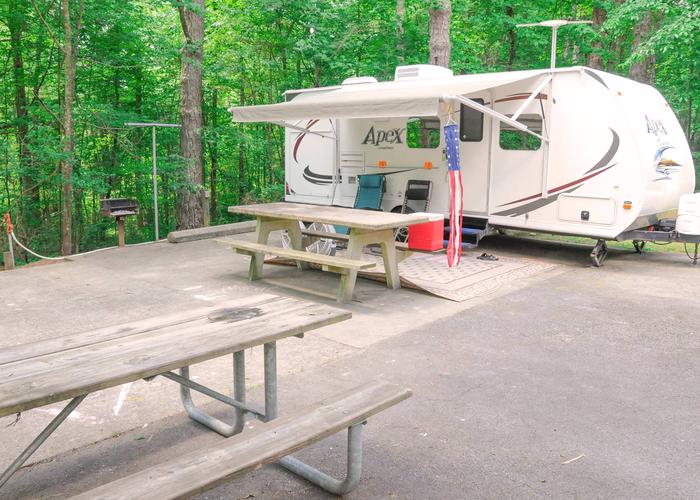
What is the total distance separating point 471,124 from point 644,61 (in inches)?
269

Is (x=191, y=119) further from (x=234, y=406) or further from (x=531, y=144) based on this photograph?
(x=234, y=406)

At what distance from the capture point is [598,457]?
3.24 m

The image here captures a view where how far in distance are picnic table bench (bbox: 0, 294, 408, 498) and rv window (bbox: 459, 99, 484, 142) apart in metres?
6.51

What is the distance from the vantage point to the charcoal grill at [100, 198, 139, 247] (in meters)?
9.57

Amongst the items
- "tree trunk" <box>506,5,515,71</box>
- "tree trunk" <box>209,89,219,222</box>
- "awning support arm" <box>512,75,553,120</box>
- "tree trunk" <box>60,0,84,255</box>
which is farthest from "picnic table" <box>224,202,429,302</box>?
"tree trunk" <box>506,5,515,71</box>

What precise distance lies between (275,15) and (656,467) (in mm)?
12151

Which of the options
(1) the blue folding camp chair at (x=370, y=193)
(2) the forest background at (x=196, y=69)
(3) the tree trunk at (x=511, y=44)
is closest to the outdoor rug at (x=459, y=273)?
(1) the blue folding camp chair at (x=370, y=193)

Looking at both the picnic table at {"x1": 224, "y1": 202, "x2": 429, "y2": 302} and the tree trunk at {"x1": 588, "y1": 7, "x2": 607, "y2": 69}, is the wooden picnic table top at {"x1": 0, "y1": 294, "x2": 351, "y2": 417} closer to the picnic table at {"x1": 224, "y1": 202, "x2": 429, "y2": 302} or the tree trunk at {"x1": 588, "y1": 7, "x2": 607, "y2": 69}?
the picnic table at {"x1": 224, "y1": 202, "x2": 429, "y2": 302}

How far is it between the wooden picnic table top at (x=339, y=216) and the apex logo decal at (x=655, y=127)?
366cm

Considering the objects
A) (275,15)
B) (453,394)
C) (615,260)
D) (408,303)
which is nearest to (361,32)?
(275,15)

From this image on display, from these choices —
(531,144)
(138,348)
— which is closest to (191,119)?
(531,144)

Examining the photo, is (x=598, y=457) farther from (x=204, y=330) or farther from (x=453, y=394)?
(x=204, y=330)

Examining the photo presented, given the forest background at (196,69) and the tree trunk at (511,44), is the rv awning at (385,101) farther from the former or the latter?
the tree trunk at (511,44)

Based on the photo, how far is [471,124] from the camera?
30.6 ft
